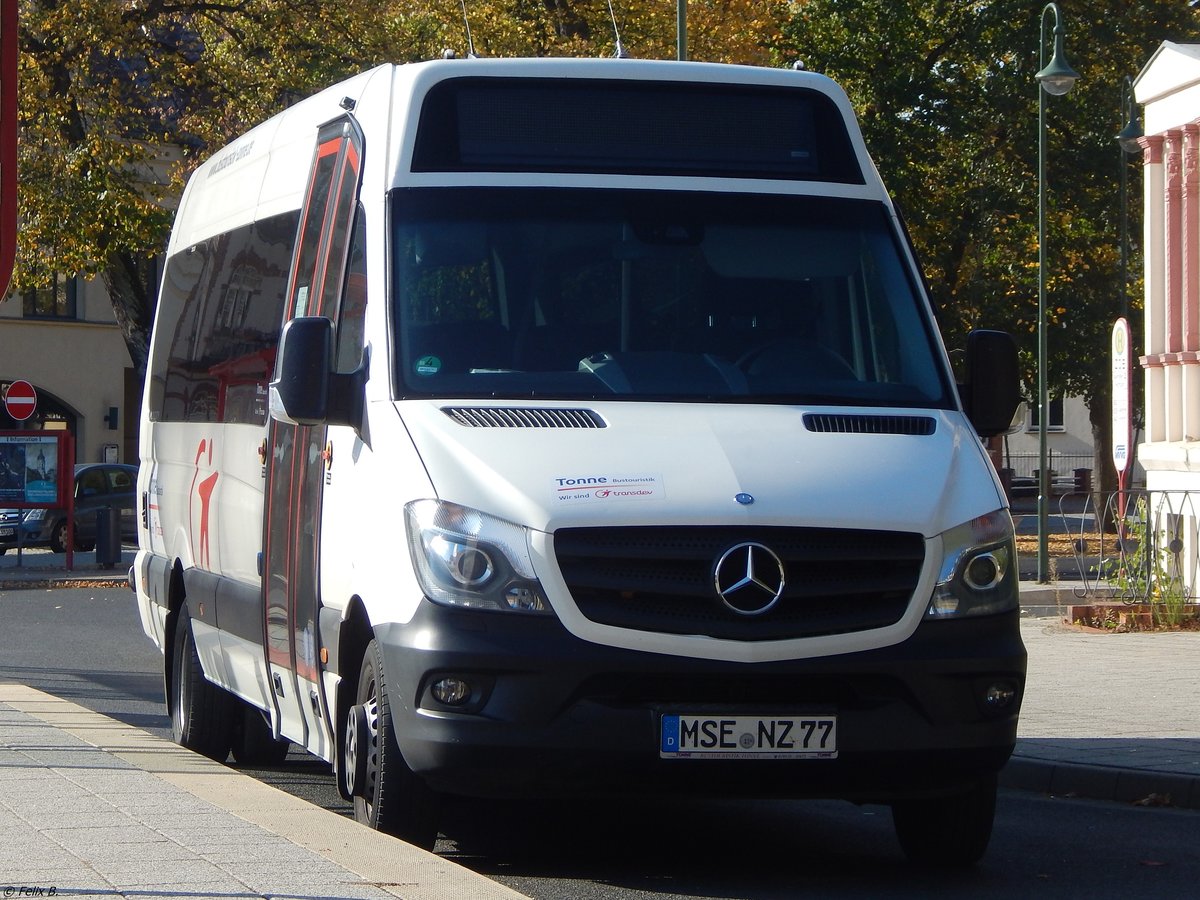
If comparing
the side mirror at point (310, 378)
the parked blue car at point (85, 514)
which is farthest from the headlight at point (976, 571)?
the parked blue car at point (85, 514)

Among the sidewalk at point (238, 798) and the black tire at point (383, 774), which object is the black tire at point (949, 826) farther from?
the sidewalk at point (238, 798)

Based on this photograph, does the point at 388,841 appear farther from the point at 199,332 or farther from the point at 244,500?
the point at 199,332

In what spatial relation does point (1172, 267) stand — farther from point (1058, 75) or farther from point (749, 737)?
point (749, 737)

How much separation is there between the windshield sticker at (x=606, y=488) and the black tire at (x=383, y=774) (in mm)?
840

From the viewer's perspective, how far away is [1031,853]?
7.74 m

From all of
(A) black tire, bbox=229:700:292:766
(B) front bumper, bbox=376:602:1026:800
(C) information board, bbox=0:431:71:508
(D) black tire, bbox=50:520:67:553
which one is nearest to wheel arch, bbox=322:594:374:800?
(B) front bumper, bbox=376:602:1026:800

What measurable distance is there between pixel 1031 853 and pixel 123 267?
27.1 metres

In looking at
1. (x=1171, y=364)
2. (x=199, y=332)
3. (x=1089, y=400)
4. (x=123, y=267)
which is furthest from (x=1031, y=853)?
(x=1089, y=400)

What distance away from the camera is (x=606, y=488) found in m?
6.23

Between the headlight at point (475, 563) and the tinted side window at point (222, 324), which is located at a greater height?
the tinted side window at point (222, 324)

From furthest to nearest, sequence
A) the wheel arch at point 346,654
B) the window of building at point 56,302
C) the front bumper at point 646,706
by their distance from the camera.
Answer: the window of building at point 56,302 → the wheel arch at point 346,654 → the front bumper at point 646,706

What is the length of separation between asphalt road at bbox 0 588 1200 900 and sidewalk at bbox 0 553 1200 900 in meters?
0.57

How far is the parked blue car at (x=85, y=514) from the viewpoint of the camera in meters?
36.6

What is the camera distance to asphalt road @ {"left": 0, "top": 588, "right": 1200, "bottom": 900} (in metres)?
6.83
